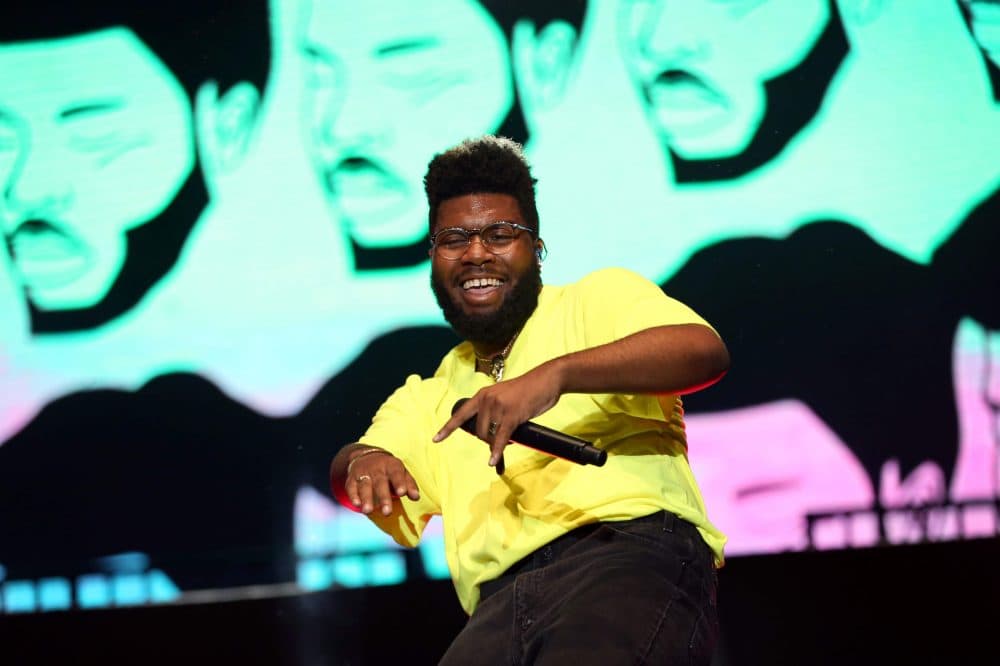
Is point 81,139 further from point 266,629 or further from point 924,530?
point 924,530

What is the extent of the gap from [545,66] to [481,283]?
51.5 inches

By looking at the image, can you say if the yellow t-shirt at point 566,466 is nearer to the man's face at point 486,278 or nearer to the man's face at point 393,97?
the man's face at point 486,278

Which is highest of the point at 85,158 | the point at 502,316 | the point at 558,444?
the point at 85,158

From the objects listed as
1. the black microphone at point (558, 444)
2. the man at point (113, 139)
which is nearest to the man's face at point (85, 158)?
the man at point (113, 139)

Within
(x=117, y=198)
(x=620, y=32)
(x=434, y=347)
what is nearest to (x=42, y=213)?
(x=117, y=198)

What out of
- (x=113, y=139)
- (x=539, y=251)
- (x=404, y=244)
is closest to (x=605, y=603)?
(x=539, y=251)

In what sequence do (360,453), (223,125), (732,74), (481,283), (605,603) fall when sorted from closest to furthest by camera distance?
(605,603), (360,453), (481,283), (732,74), (223,125)

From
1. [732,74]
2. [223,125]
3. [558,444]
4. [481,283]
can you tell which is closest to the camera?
[558,444]

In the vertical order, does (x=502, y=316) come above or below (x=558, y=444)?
above

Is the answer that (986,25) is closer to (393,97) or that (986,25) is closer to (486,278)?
(393,97)

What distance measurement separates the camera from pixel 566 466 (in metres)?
1.87

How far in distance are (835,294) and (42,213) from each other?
2.41m

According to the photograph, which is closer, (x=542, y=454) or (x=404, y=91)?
(x=542, y=454)

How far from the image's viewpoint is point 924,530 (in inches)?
116
